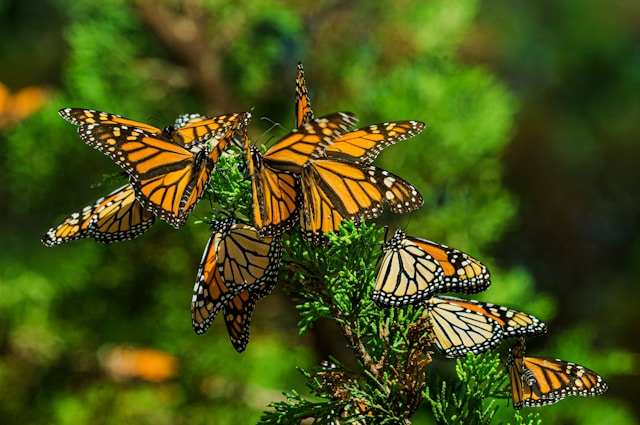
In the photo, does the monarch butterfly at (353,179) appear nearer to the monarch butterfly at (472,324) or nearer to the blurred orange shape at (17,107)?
the monarch butterfly at (472,324)

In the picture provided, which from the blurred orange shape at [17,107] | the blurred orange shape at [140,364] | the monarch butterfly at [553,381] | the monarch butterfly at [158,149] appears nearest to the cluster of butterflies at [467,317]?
the monarch butterfly at [553,381]

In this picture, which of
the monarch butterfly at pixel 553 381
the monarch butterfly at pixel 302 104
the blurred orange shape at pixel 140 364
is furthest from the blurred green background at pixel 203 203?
the monarch butterfly at pixel 302 104

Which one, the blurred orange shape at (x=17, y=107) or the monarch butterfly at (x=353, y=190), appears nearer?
the monarch butterfly at (x=353, y=190)

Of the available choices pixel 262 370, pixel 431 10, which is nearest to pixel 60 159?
pixel 262 370

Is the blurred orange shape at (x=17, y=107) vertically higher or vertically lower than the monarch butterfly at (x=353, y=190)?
higher

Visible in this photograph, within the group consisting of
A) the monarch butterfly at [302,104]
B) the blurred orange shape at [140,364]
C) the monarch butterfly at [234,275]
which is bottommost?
the monarch butterfly at [234,275]

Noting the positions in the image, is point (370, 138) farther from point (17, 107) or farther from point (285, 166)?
point (17, 107)

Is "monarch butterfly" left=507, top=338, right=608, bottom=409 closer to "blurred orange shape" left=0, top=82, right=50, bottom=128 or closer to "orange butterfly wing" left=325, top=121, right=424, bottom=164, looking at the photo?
"orange butterfly wing" left=325, top=121, right=424, bottom=164
